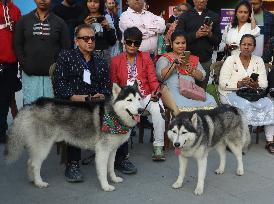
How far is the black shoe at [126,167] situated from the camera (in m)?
5.18

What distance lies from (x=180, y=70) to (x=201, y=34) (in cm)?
73

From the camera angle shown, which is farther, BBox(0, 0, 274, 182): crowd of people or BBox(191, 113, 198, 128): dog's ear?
BBox(0, 0, 274, 182): crowd of people

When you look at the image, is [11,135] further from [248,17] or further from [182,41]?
[248,17]

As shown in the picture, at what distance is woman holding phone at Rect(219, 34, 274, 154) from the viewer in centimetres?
615

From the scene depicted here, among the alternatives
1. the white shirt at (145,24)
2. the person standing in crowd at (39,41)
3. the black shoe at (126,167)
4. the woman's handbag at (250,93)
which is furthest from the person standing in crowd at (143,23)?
the black shoe at (126,167)

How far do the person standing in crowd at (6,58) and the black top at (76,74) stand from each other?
121 centimetres

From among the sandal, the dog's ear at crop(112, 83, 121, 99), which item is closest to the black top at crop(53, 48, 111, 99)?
the dog's ear at crop(112, 83, 121, 99)

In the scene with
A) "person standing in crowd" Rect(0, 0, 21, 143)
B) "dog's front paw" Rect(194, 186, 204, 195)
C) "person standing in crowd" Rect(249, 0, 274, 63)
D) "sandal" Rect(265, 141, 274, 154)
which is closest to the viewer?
"dog's front paw" Rect(194, 186, 204, 195)

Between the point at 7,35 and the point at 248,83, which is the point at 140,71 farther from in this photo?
the point at 7,35

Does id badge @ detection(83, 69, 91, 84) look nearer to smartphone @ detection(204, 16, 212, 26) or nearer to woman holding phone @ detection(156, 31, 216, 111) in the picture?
woman holding phone @ detection(156, 31, 216, 111)

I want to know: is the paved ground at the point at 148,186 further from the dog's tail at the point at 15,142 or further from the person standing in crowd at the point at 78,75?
the dog's tail at the point at 15,142

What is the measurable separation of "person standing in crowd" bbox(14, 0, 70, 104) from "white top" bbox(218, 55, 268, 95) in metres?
2.33

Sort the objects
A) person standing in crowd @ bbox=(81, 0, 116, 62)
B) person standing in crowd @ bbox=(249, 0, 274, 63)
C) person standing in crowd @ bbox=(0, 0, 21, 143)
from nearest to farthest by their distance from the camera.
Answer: person standing in crowd @ bbox=(81, 0, 116, 62) → person standing in crowd @ bbox=(0, 0, 21, 143) → person standing in crowd @ bbox=(249, 0, 274, 63)

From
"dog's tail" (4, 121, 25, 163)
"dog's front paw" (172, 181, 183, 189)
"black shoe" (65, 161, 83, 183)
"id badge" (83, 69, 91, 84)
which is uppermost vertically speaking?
"id badge" (83, 69, 91, 84)
